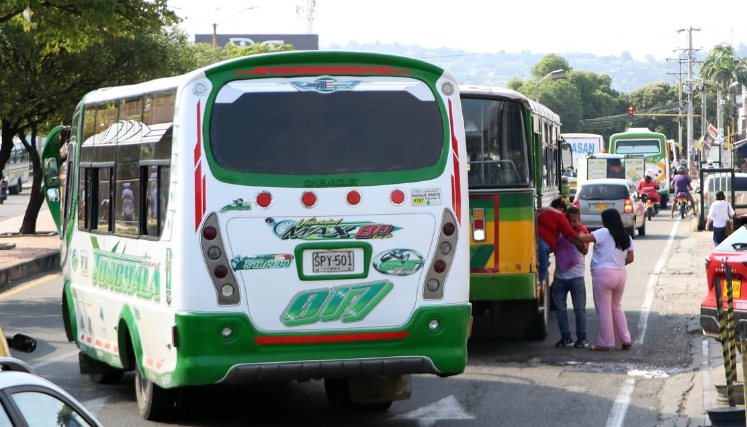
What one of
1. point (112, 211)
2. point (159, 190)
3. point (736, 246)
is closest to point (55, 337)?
point (112, 211)

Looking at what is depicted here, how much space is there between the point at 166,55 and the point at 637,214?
41.7 ft

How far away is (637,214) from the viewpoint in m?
29.9

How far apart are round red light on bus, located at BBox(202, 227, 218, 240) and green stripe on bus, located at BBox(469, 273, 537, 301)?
14.9ft

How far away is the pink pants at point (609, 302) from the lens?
12.3 m

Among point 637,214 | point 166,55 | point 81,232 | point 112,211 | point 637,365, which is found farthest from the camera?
point 637,214

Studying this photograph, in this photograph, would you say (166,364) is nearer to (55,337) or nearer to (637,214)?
(55,337)

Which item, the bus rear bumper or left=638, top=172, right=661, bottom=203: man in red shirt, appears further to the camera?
left=638, top=172, right=661, bottom=203: man in red shirt

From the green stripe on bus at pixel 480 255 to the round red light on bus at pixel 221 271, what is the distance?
447 cm

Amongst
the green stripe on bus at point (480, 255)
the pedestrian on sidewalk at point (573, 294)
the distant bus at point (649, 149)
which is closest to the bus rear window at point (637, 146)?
the distant bus at point (649, 149)

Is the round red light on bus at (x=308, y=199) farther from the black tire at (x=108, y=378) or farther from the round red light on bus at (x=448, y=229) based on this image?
the black tire at (x=108, y=378)

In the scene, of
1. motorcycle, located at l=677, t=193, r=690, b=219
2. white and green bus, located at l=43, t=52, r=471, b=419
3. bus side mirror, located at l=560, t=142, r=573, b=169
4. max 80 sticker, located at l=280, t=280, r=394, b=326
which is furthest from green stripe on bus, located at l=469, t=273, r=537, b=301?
motorcycle, located at l=677, t=193, r=690, b=219

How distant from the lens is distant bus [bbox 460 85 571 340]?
11.8 meters

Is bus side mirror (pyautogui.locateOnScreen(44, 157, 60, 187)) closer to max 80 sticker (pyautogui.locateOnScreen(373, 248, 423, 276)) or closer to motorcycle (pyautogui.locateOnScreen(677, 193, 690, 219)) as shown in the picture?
max 80 sticker (pyautogui.locateOnScreen(373, 248, 423, 276))

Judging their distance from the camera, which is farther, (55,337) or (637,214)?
(637,214)
